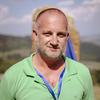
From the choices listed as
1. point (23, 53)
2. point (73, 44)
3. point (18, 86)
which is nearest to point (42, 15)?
point (18, 86)

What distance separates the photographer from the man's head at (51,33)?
5.18 ft

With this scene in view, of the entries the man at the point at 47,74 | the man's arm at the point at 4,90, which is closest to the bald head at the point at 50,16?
the man at the point at 47,74

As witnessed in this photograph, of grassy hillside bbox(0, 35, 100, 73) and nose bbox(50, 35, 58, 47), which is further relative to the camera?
grassy hillside bbox(0, 35, 100, 73)

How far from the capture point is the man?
158 centimetres

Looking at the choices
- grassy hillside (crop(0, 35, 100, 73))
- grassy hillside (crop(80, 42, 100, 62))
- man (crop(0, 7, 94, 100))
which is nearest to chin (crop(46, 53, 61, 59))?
man (crop(0, 7, 94, 100))

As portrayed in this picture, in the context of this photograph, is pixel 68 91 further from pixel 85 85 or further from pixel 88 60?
pixel 88 60

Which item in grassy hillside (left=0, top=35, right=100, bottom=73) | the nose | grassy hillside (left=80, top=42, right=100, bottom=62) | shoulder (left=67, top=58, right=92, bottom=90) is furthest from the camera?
grassy hillside (left=80, top=42, right=100, bottom=62)

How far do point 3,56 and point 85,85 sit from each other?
3592 millimetres

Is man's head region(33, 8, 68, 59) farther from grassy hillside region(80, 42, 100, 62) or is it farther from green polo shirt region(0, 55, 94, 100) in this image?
grassy hillside region(80, 42, 100, 62)

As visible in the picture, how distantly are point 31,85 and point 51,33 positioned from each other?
23cm

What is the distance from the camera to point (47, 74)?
1.66 m

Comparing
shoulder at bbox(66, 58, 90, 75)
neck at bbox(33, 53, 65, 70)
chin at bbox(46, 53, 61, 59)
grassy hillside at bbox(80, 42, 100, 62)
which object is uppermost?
chin at bbox(46, 53, 61, 59)

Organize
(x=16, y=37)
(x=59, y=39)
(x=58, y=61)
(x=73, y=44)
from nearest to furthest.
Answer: (x=59, y=39) → (x=58, y=61) → (x=73, y=44) → (x=16, y=37)

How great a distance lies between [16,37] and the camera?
506cm
